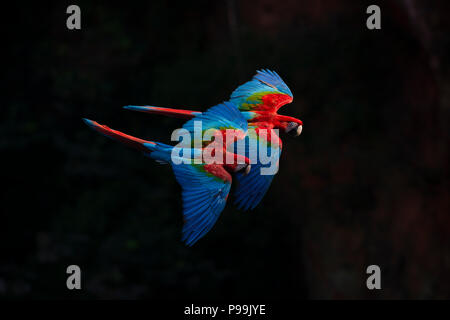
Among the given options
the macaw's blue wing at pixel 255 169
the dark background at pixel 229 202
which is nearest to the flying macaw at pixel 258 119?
the macaw's blue wing at pixel 255 169

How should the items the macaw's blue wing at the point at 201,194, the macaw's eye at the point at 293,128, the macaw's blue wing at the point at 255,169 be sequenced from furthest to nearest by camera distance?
the macaw's eye at the point at 293,128 < the macaw's blue wing at the point at 255,169 < the macaw's blue wing at the point at 201,194

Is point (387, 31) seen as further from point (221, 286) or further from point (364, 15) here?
point (221, 286)

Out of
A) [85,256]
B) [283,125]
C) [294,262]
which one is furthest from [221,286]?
[283,125]

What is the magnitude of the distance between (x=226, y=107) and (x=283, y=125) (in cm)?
36

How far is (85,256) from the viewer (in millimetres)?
5039

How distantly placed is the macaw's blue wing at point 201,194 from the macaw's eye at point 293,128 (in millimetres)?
289

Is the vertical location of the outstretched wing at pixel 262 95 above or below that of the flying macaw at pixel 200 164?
above

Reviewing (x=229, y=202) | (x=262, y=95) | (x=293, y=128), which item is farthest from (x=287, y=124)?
(x=229, y=202)

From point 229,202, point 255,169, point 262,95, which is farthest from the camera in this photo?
point 229,202

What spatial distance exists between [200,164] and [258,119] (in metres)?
0.38

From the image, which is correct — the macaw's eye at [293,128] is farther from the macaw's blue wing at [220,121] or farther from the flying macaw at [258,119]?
the macaw's blue wing at [220,121]

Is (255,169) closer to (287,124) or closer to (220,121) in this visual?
(287,124)

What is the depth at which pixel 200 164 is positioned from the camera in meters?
1.79

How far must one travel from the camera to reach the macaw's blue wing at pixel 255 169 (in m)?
1.92
